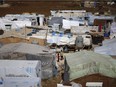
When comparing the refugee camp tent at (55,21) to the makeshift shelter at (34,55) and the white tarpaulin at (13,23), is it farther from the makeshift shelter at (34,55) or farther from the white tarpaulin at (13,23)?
the makeshift shelter at (34,55)

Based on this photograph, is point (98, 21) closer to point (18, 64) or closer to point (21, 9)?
point (18, 64)

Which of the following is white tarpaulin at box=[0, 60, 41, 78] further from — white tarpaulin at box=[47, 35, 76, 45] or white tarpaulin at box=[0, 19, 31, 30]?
white tarpaulin at box=[0, 19, 31, 30]

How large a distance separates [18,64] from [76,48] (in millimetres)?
6101

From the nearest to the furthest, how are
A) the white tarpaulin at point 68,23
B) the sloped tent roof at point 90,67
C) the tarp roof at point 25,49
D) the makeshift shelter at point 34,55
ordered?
the sloped tent roof at point 90,67, the makeshift shelter at point 34,55, the tarp roof at point 25,49, the white tarpaulin at point 68,23

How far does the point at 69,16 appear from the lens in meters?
20.8

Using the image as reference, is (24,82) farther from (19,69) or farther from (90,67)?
(90,67)

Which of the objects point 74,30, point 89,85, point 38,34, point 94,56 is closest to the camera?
point 89,85

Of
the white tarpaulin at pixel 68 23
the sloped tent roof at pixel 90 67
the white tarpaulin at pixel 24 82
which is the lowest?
the white tarpaulin at pixel 24 82

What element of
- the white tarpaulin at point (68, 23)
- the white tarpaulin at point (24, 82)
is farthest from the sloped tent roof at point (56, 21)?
the white tarpaulin at point (24, 82)

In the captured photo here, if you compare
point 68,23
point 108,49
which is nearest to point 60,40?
point 68,23

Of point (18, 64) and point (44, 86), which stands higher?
point (18, 64)

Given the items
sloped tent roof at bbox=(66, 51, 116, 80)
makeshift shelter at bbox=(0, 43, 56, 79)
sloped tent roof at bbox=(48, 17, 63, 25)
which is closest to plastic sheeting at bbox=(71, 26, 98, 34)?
sloped tent roof at bbox=(48, 17, 63, 25)

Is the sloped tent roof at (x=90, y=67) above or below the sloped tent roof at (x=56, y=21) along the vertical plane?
below

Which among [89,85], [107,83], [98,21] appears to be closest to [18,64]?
[89,85]
